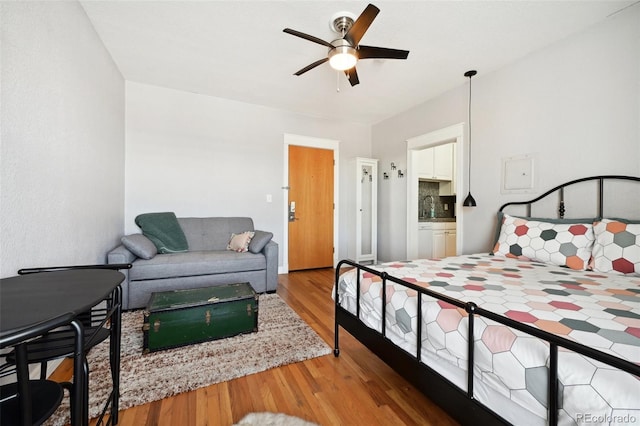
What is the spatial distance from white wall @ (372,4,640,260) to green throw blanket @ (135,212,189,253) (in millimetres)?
3516

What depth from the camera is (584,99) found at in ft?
7.20

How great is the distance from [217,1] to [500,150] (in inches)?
118

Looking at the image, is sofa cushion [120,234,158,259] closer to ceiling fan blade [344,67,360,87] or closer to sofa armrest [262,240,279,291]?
sofa armrest [262,240,279,291]

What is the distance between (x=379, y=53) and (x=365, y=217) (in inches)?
118

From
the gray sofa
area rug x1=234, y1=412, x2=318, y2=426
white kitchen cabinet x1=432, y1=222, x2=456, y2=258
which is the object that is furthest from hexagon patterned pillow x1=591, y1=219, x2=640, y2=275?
the gray sofa

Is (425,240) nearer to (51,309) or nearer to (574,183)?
(574,183)

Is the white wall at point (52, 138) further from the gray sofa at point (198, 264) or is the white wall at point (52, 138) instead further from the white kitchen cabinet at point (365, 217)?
the white kitchen cabinet at point (365, 217)

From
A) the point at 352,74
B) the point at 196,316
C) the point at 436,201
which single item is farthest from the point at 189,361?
the point at 436,201

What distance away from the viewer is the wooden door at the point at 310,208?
429cm

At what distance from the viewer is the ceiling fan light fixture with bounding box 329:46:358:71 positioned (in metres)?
1.98

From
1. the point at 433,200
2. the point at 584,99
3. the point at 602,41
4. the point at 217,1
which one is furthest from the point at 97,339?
the point at 433,200

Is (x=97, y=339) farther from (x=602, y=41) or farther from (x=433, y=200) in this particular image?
(x=433, y=200)

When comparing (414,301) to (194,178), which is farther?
(194,178)

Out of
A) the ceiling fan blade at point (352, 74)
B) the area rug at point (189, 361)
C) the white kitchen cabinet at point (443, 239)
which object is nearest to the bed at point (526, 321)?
the area rug at point (189, 361)
